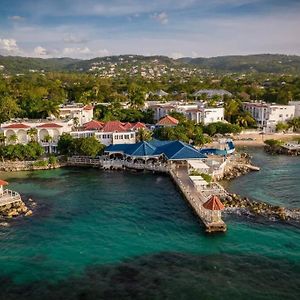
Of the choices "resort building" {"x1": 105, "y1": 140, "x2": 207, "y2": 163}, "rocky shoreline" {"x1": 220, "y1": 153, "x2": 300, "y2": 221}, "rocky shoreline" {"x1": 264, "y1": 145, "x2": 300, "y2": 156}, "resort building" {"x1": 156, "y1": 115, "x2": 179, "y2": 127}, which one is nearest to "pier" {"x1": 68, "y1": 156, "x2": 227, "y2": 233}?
"resort building" {"x1": 105, "y1": 140, "x2": 207, "y2": 163}

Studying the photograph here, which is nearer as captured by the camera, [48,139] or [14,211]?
[14,211]

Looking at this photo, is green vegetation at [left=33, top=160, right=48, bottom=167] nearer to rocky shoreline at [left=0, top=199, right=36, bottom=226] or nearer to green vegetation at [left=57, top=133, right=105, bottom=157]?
green vegetation at [left=57, top=133, right=105, bottom=157]

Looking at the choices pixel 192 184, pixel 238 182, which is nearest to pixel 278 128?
pixel 238 182

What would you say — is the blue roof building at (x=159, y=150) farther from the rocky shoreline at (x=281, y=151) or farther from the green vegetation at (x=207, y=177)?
the rocky shoreline at (x=281, y=151)

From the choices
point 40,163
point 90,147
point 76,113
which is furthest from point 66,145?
point 76,113

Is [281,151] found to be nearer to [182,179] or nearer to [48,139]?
[182,179]

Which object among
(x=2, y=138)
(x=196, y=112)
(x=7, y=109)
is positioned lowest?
(x=2, y=138)

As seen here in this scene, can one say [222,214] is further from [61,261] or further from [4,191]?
[4,191]
